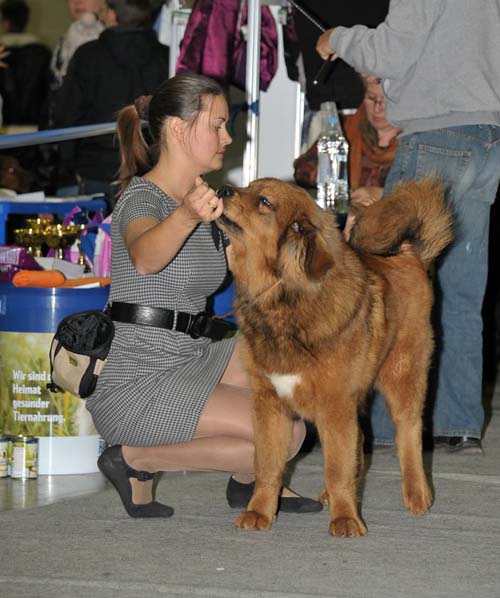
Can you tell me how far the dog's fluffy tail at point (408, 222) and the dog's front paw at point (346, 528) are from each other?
0.99m

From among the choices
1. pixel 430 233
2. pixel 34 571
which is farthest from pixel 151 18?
pixel 34 571

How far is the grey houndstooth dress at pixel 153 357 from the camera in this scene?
10.9ft

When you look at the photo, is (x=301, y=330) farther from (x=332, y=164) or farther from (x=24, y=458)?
(x=332, y=164)

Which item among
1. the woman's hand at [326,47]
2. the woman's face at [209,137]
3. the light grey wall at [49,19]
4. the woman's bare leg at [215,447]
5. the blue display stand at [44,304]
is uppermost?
the light grey wall at [49,19]

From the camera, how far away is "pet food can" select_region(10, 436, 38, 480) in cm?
414

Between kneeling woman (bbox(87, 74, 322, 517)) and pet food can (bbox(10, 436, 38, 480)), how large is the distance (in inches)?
30.7

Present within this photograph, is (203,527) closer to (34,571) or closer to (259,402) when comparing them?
(259,402)

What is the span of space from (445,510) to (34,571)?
1447 mm

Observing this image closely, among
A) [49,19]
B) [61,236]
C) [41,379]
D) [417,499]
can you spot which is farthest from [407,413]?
[49,19]

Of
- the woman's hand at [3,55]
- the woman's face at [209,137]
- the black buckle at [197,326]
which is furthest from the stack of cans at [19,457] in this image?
the woman's hand at [3,55]

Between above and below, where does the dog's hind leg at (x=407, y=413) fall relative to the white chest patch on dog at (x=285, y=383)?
below

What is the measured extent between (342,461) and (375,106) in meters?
2.92

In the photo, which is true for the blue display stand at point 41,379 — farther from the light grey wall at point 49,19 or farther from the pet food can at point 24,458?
the light grey wall at point 49,19

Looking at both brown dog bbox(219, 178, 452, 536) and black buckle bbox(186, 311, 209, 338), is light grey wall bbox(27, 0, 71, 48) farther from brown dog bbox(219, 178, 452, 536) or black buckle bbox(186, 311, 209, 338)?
brown dog bbox(219, 178, 452, 536)
